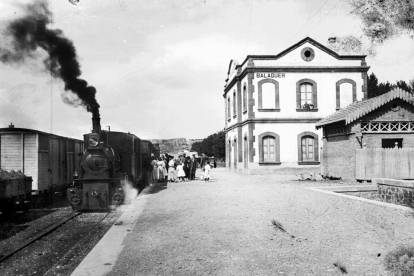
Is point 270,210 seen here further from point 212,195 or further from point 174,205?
point 212,195

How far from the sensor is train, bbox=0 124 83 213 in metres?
11.6

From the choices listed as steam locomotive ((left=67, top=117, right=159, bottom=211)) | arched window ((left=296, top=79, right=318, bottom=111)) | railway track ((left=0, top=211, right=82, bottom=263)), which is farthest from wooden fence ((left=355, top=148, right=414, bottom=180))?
railway track ((left=0, top=211, right=82, bottom=263))

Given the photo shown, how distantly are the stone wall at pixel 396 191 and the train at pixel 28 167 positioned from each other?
33.5 feet

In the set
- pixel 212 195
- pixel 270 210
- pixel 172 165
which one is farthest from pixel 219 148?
pixel 270 210

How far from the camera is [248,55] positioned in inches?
1097

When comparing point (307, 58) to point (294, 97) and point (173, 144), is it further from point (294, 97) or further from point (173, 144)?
point (173, 144)

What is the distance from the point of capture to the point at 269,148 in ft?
92.2

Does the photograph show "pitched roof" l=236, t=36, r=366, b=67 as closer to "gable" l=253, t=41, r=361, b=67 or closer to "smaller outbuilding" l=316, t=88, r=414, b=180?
"gable" l=253, t=41, r=361, b=67

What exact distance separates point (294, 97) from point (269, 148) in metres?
3.94

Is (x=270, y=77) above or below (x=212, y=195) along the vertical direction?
above

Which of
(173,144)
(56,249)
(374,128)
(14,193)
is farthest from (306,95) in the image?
(173,144)

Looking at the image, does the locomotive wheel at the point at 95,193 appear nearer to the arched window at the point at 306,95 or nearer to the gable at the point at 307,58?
the gable at the point at 307,58

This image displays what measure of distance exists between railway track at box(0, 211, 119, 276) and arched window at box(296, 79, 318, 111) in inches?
779

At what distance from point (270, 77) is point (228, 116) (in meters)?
9.99
